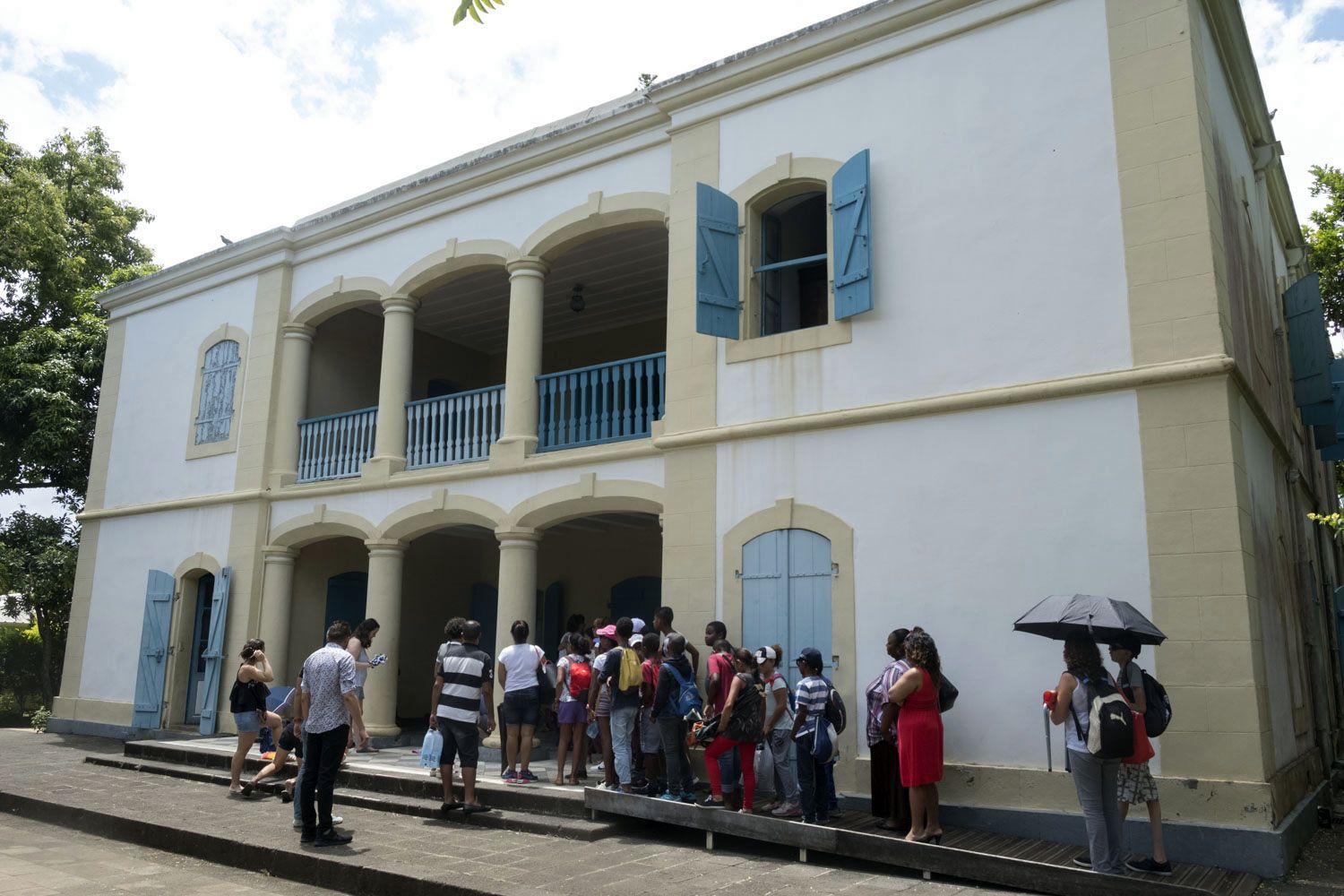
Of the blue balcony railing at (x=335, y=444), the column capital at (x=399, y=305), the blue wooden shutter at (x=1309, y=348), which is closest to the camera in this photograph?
the blue wooden shutter at (x=1309, y=348)

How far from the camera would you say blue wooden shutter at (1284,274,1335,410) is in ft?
36.9

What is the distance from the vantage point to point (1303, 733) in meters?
9.25

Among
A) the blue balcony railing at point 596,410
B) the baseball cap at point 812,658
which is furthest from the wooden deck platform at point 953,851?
the blue balcony railing at point 596,410

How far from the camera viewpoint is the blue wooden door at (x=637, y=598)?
47.4ft

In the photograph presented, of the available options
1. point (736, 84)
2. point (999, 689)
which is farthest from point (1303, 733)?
point (736, 84)

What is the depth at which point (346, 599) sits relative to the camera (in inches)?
590

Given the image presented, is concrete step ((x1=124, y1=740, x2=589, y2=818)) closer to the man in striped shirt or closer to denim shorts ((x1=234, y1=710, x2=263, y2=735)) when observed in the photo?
the man in striped shirt

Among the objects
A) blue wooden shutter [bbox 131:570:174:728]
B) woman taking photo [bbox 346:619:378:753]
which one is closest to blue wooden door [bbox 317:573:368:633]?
blue wooden shutter [bbox 131:570:174:728]

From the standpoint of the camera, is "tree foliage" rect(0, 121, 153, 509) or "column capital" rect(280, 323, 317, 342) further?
"tree foliage" rect(0, 121, 153, 509)

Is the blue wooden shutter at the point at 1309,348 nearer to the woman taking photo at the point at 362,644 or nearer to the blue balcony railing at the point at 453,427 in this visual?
the blue balcony railing at the point at 453,427

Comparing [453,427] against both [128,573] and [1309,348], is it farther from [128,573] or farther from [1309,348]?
[1309,348]

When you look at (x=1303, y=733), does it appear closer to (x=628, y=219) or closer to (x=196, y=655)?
(x=628, y=219)

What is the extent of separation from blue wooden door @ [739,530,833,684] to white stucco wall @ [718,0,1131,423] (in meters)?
1.24

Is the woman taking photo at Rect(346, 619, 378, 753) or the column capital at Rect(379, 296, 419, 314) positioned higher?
the column capital at Rect(379, 296, 419, 314)
